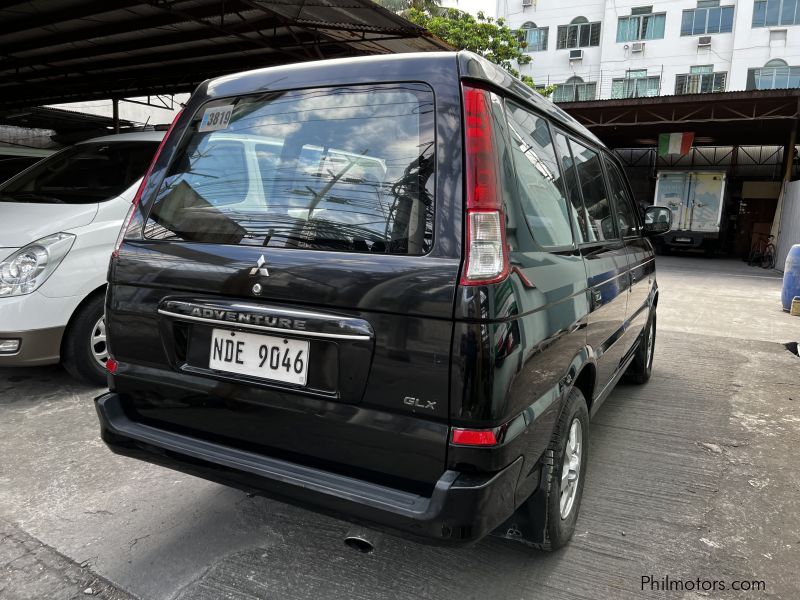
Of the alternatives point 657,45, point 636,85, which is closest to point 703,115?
point 636,85

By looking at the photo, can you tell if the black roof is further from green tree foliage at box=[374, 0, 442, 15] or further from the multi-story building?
the multi-story building

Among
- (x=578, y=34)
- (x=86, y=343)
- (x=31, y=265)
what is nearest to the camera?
(x=31, y=265)

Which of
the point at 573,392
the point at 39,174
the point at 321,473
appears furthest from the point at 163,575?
the point at 39,174

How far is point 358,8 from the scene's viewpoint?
779 centimetres

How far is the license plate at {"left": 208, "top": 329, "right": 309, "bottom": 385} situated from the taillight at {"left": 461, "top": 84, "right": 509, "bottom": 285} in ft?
1.99

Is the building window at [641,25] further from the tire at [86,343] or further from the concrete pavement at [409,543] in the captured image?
the tire at [86,343]

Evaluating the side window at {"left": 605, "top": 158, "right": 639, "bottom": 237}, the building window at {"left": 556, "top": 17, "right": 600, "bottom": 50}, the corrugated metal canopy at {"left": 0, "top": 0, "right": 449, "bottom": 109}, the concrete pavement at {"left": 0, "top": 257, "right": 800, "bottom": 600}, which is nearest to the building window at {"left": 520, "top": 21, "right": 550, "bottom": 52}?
the building window at {"left": 556, "top": 17, "right": 600, "bottom": 50}

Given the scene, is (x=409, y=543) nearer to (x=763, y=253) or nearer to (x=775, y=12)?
(x=763, y=253)

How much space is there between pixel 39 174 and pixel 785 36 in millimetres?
30049

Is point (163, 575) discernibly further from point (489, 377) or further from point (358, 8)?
point (358, 8)

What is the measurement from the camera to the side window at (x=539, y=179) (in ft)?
6.49

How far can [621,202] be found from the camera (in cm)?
385

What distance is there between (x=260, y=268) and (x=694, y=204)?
72.4ft

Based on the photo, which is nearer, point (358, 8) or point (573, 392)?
point (573, 392)
